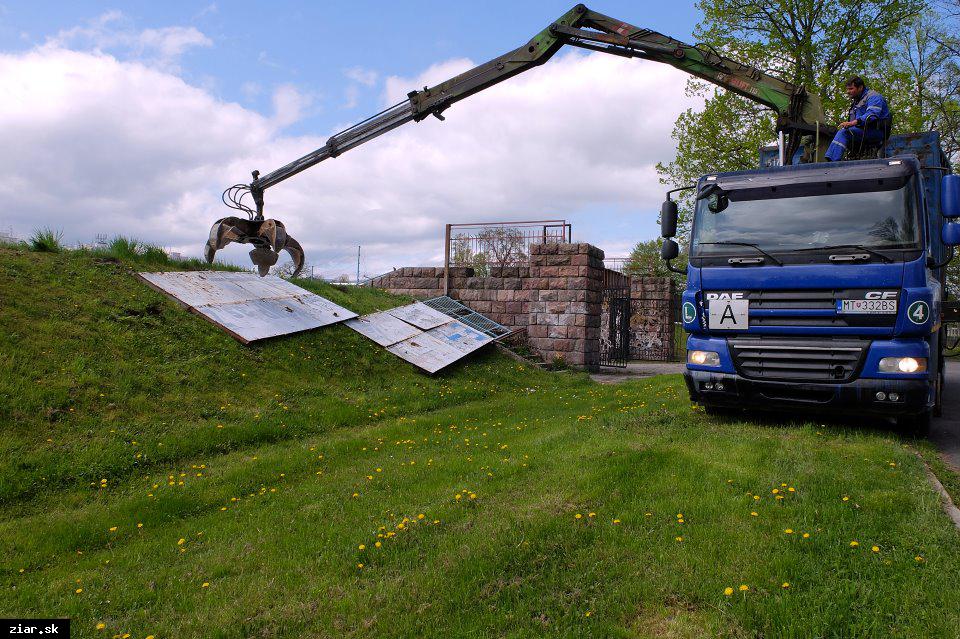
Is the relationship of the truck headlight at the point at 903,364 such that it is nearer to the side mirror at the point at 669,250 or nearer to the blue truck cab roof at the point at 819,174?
the blue truck cab roof at the point at 819,174

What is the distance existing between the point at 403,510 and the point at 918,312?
5692 millimetres

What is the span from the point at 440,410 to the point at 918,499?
6818 mm

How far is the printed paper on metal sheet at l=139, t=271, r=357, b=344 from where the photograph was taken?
1099 cm

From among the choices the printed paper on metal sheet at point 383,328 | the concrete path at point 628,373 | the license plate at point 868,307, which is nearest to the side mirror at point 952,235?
the license plate at point 868,307

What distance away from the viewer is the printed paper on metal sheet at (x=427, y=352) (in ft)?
40.0

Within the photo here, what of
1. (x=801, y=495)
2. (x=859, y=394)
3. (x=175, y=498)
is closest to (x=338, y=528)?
(x=175, y=498)

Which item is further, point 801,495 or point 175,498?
point 175,498

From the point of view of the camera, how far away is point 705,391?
7.55 meters

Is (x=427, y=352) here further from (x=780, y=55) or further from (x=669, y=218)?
(x=780, y=55)

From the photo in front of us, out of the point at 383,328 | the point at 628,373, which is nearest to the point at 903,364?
the point at 383,328

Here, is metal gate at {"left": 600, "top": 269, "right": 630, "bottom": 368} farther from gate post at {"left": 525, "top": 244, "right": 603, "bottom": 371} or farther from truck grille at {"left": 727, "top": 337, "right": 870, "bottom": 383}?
truck grille at {"left": 727, "top": 337, "right": 870, "bottom": 383}

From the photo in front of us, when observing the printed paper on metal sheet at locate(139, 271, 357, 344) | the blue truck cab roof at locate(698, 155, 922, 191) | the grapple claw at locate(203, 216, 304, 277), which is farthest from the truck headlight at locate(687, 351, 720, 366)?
the grapple claw at locate(203, 216, 304, 277)

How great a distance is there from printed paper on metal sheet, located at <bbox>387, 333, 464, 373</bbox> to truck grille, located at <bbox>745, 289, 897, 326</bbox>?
652cm

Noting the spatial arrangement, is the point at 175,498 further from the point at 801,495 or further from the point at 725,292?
the point at 725,292
